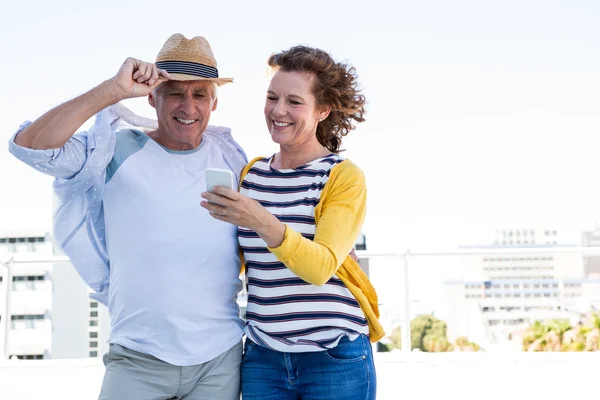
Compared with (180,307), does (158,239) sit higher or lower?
higher

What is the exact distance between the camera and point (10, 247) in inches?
2739

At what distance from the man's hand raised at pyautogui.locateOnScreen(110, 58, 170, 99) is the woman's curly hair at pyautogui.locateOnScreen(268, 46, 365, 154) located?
330 mm

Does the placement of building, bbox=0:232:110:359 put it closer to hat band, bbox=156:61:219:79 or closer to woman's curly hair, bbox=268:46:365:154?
hat band, bbox=156:61:219:79

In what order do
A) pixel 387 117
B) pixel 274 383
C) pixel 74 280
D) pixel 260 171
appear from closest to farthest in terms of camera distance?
pixel 274 383, pixel 260 171, pixel 74 280, pixel 387 117

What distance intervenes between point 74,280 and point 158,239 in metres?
61.4

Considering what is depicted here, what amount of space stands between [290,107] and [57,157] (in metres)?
0.59

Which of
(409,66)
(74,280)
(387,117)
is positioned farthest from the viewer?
(387,117)

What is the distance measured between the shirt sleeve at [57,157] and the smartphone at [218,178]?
18.2 inches

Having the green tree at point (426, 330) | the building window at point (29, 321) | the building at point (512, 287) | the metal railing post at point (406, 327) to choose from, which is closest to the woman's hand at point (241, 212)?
the metal railing post at point (406, 327)

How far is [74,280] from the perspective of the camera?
6050 cm

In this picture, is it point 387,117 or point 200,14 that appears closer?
point 200,14

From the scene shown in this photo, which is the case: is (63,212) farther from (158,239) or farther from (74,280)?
(74,280)

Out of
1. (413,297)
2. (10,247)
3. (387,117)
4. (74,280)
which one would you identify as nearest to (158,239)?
(413,297)

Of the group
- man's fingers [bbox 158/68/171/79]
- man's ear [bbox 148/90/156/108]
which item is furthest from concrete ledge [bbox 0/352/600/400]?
man's fingers [bbox 158/68/171/79]
